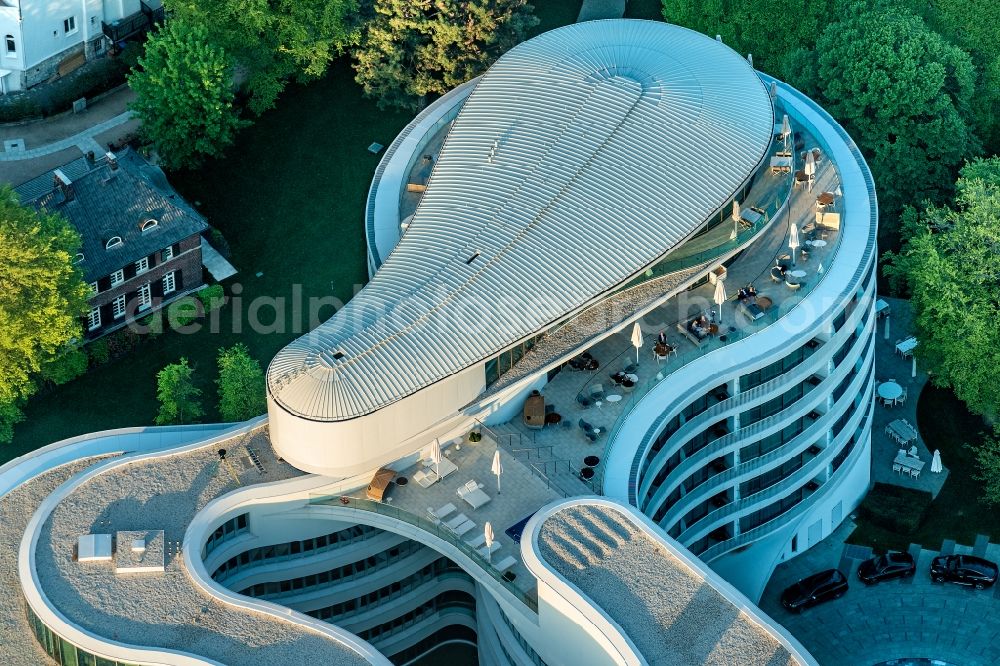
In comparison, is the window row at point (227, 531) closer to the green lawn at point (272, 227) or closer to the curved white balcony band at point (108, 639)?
the curved white balcony band at point (108, 639)

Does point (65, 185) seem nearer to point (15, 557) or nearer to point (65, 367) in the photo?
point (65, 367)

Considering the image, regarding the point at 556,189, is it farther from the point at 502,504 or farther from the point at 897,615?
the point at 897,615

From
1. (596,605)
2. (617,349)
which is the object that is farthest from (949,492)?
(596,605)

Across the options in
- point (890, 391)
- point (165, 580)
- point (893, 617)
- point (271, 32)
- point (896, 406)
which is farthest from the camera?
point (271, 32)

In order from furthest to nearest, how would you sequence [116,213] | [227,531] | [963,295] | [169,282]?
1. [169,282]
2. [116,213]
3. [963,295]
4. [227,531]

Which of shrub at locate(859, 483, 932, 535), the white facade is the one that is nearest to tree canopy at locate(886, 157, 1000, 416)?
shrub at locate(859, 483, 932, 535)
